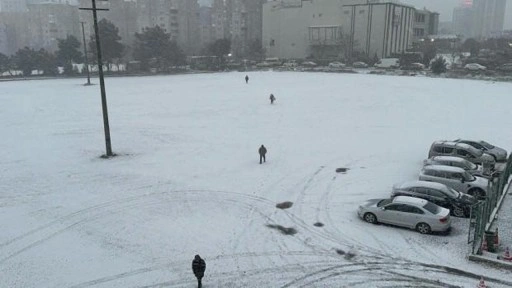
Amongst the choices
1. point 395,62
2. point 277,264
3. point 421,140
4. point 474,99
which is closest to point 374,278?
point 277,264

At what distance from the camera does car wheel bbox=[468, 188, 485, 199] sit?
60.4ft

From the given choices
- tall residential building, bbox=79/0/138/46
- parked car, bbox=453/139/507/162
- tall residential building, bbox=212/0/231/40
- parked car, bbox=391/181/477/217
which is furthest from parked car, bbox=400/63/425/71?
tall residential building, bbox=79/0/138/46

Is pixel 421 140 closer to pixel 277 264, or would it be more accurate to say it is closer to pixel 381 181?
pixel 381 181

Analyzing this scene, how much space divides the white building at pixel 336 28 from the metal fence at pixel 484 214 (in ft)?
279

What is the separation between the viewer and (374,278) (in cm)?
1234

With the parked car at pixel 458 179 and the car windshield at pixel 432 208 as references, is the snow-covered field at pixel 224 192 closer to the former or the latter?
the car windshield at pixel 432 208

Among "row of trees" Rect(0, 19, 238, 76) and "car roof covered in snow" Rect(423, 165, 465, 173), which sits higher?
"row of trees" Rect(0, 19, 238, 76)

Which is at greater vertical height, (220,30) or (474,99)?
(220,30)

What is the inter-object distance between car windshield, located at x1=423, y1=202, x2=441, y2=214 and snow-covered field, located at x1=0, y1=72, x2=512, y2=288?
96 centimetres

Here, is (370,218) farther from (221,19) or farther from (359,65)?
(221,19)

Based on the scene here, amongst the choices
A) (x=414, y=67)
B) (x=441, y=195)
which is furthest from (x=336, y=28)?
(x=441, y=195)

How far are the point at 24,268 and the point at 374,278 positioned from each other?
10.5 m

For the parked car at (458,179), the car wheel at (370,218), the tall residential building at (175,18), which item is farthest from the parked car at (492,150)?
the tall residential building at (175,18)

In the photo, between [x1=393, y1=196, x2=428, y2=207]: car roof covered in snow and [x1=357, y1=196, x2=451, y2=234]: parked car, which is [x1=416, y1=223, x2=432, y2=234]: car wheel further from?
[x1=393, y1=196, x2=428, y2=207]: car roof covered in snow
